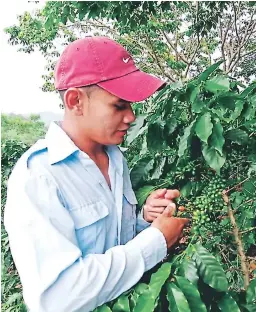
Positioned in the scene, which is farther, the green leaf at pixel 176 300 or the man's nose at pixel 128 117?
the man's nose at pixel 128 117

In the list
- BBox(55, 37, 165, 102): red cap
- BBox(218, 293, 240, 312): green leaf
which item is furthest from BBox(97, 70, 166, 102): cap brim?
BBox(218, 293, 240, 312): green leaf

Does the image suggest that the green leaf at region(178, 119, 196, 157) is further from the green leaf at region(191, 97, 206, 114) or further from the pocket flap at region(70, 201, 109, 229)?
the pocket flap at region(70, 201, 109, 229)

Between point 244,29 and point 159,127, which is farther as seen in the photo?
point 244,29

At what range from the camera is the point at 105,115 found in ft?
3.55

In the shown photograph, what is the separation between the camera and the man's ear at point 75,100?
1.09 meters

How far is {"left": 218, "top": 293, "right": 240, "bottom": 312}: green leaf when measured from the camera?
103 centimetres

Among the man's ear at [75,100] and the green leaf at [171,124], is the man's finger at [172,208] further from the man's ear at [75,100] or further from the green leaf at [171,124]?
the man's ear at [75,100]

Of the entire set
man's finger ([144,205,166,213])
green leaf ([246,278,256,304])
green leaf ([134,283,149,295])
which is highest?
man's finger ([144,205,166,213])

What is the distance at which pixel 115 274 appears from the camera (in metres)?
0.96

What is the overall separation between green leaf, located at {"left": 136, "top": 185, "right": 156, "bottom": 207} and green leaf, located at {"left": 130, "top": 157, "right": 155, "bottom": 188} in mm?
62

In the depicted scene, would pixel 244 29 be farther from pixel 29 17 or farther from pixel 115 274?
pixel 115 274

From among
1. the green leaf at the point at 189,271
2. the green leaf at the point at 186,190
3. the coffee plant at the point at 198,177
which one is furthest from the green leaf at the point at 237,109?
the green leaf at the point at 189,271

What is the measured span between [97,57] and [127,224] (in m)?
0.41

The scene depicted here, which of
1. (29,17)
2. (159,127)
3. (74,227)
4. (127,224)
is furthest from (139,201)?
(29,17)
